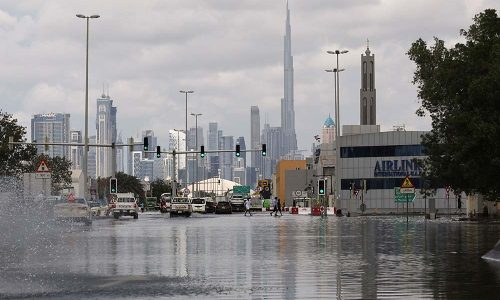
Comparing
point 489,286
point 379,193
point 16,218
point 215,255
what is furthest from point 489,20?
point 379,193

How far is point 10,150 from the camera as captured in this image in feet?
260

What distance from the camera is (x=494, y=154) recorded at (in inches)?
1932

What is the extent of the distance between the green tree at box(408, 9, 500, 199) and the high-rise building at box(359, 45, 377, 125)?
12314 cm

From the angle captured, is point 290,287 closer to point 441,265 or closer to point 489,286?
point 489,286

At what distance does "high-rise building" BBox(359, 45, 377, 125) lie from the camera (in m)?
194

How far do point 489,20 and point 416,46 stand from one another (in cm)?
1019

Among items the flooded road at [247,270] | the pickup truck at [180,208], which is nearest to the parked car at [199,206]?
the pickup truck at [180,208]

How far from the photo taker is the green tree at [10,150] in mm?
80650

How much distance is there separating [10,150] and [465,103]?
129 feet

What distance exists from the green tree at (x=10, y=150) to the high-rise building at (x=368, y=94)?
113 metres

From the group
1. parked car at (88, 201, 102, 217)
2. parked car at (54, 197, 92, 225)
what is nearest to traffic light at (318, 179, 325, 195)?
parked car at (88, 201, 102, 217)

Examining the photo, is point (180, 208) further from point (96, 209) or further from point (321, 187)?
point (321, 187)

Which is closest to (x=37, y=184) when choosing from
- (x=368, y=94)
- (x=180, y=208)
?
(x=180, y=208)

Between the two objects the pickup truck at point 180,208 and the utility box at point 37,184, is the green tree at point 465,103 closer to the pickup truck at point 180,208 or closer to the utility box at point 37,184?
the utility box at point 37,184
